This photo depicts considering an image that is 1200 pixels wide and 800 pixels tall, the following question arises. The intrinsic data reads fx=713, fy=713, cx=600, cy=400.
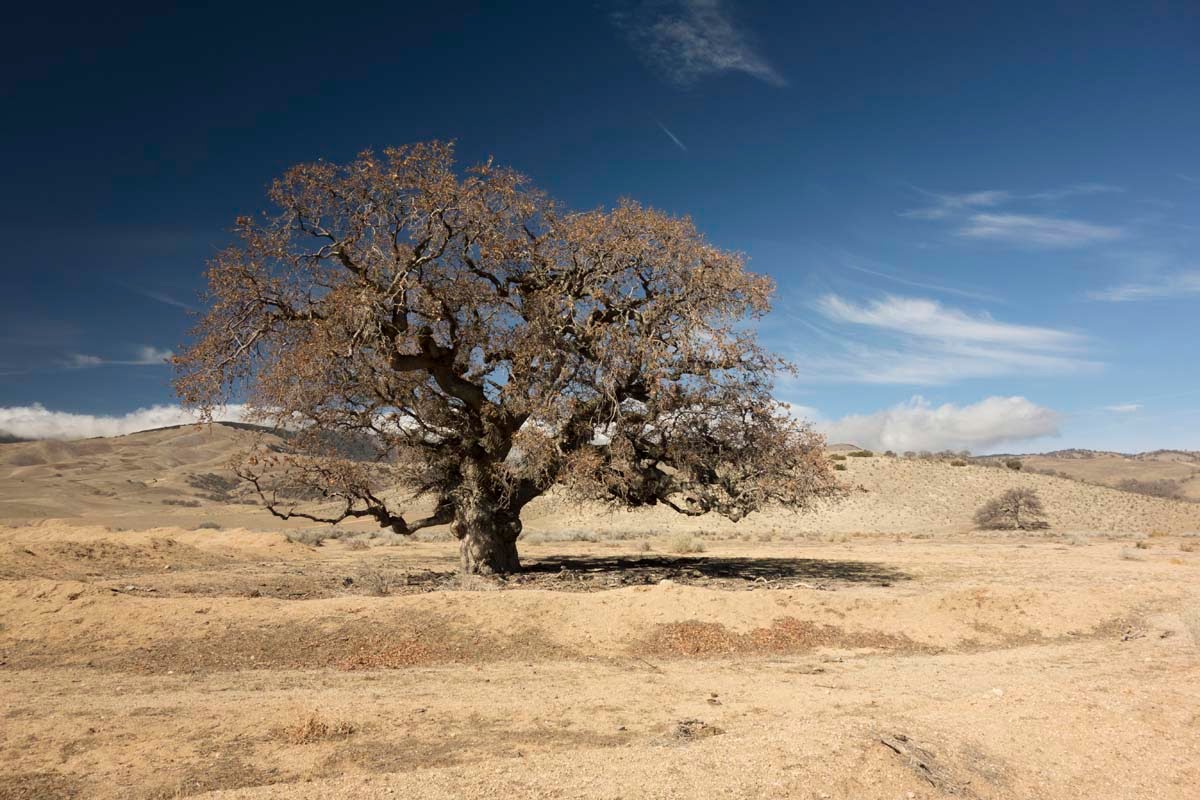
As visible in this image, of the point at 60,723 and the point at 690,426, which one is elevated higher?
the point at 690,426

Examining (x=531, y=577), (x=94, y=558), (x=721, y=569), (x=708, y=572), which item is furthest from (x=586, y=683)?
(x=94, y=558)

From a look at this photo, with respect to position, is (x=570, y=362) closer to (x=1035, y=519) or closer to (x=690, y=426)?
(x=690, y=426)

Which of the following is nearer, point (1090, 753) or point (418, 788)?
point (418, 788)

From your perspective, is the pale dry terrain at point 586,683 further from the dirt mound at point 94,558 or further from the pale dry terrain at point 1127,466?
the pale dry terrain at point 1127,466

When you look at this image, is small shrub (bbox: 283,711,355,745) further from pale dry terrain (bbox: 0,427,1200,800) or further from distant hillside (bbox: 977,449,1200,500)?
distant hillside (bbox: 977,449,1200,500)

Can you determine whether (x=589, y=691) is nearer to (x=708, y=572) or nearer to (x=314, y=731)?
(x=314, y=731)

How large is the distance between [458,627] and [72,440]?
438 feet

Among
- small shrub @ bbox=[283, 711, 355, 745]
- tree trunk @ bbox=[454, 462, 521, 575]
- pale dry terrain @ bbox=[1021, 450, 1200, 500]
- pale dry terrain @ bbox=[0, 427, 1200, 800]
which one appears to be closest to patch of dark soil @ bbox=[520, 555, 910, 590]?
pale dry terrain @ bbox=[0, 427, 1200, 800]

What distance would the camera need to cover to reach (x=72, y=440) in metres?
116

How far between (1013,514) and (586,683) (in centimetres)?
4719

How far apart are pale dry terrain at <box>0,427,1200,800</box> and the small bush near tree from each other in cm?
2613

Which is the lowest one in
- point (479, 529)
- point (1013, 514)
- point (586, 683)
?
point (586, 683)

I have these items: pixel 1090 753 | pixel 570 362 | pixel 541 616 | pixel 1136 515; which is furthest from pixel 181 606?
pixel 1136 515

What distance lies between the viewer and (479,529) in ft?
63.5
